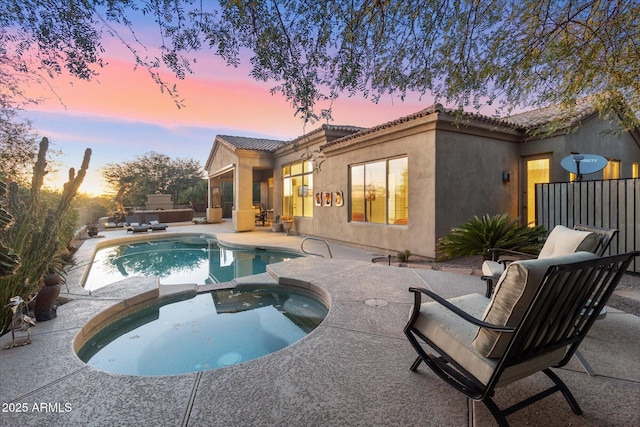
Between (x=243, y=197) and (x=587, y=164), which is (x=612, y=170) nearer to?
(x=587, y=164)

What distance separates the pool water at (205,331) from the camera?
144 inches

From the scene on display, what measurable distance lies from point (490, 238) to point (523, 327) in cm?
586

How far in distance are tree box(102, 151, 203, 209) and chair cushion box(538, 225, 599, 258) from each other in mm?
30375

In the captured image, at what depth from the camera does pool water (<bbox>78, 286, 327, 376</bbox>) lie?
3.65 m

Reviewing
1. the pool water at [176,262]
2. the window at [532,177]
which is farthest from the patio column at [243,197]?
the window at [532,177]

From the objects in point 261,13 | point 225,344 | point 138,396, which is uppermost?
point 261,13

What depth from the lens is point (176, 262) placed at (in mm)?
9828

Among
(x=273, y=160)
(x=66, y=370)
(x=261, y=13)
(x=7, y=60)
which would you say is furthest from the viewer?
(x=273, y=160)

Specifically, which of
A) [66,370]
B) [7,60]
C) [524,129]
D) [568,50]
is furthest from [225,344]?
[524,129]

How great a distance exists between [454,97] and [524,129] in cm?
605

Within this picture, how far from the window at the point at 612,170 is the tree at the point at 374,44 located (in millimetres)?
7283

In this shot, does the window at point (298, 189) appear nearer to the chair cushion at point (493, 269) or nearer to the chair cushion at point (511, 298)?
the chair cushion at point (493, 269)

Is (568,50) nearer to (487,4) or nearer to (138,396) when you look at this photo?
(487,4)

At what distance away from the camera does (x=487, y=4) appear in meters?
4.05
